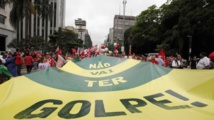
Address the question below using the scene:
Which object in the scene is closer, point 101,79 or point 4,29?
point 101,79

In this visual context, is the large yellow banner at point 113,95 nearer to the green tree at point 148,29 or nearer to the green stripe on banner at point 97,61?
the green stripe on banner at point 97,61

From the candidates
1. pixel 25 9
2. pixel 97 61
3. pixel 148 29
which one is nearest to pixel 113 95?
pixel 97 61

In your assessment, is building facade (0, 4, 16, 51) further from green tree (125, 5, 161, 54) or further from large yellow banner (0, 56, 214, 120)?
large yellow banner (0, 56, 214, 120)

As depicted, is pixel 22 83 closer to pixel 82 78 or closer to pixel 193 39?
pixel 82 78

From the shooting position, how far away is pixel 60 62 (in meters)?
14.8

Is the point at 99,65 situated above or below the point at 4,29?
below

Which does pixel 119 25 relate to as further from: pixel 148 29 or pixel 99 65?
pixel 99 65

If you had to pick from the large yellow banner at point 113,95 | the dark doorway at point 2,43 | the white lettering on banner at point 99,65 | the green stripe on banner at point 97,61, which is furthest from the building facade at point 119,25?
the large yellow banner at point 113,95

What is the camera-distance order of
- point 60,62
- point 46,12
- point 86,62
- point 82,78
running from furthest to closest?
point 46,12 < point 60,62 < point 86,62 < point 82,78

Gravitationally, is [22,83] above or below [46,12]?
below

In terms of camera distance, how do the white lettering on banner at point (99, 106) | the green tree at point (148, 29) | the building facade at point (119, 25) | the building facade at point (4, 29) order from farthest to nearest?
the building facade at point (119, 25)
the green tree at point (148, 29)
the building facade at point (4, 29)
the white lettering on banner at point (99, 106)

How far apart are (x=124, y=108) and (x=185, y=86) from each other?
159 cm

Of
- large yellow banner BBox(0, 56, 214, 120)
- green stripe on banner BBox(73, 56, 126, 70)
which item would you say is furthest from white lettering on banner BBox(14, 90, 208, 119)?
green stripe on banner BBox(73, 56, 126, 70)

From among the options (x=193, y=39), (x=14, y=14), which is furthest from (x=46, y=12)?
(x=193, y=39)
